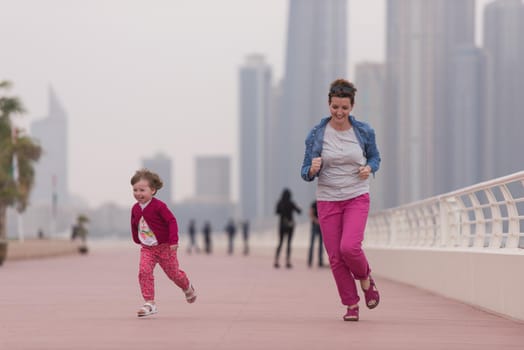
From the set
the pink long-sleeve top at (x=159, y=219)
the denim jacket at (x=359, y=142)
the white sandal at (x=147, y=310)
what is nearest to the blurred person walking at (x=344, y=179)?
the denim jacket at (x=359, y=142)

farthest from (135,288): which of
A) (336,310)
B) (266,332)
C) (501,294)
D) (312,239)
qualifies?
(312,239)

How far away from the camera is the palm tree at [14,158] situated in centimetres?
5744

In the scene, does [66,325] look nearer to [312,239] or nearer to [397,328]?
[397,328]

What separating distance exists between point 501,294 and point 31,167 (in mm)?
54697

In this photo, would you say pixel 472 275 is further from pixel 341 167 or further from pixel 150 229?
pixel 150 229

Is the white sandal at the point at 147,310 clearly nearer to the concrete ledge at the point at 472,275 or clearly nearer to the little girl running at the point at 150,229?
the little girl running at the point at 150,229

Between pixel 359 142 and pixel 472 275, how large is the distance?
3.06 meters

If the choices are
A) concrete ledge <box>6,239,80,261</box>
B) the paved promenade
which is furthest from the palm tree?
the paved promenade

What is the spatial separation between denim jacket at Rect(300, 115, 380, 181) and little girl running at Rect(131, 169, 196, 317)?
1.33m

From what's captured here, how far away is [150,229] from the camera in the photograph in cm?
961

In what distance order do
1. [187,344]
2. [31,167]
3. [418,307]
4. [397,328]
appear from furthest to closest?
[31,167] < [418,307] < [397,328] < [187,344]

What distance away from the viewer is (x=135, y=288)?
14695 millimetres

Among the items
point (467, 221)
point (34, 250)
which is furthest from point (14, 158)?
point (467, 221)

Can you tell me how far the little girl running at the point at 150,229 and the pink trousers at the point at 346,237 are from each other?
1.33 metres
